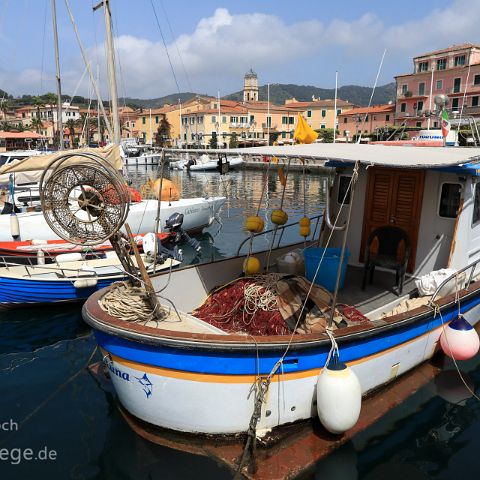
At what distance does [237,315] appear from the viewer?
19.5 ft

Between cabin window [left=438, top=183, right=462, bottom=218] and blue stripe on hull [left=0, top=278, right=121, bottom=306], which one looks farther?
blue stripe on hull [left=0, top=278, right=121, bottom=306]

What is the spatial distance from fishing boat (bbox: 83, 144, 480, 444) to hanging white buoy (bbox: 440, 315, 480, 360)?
0.05 m

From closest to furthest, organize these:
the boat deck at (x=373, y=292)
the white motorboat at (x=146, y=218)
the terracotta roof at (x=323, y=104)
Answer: the boat deck at (x=373, y=292) → the white motorboat at (x=146, y=218) → the terracotta roof at (x=323, y=104)

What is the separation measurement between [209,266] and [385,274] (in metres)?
3.05

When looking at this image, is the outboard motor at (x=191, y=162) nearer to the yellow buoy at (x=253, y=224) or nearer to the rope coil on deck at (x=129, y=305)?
the yellow buoy at (x=253, y=224)

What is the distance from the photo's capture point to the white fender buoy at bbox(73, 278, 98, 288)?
966 cm

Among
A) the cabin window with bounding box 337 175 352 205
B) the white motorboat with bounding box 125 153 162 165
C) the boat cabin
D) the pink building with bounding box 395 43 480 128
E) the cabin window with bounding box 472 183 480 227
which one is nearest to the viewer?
the boat cabin

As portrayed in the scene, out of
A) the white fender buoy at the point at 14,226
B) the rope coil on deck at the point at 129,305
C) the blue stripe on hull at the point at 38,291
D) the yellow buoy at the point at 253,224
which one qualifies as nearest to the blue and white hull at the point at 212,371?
the rope coil on deck at the point at 129,305

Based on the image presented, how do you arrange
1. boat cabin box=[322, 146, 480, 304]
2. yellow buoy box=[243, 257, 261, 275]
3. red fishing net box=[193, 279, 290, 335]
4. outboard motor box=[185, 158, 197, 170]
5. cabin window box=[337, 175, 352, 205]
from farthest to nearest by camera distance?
outboard motor box=[185, 158, 197, 170], cabin window box=[337, 175, 352, 205], yellow buoy box=[243, 257, 261, 275], boat cabin box=[322, 146, 480, 304], red fishing net box=[193, 279, 290, 335]

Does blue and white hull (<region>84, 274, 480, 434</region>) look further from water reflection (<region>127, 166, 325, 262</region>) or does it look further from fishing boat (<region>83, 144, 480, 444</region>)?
water reflection (<region>127, 166, 325, 262</region>)

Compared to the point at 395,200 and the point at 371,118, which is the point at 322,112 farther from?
the point at 395,200

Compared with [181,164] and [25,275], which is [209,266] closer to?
[25,275]

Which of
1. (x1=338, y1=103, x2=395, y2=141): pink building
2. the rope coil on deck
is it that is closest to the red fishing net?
the rope coil on deck

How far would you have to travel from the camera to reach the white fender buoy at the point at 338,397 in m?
4.67
